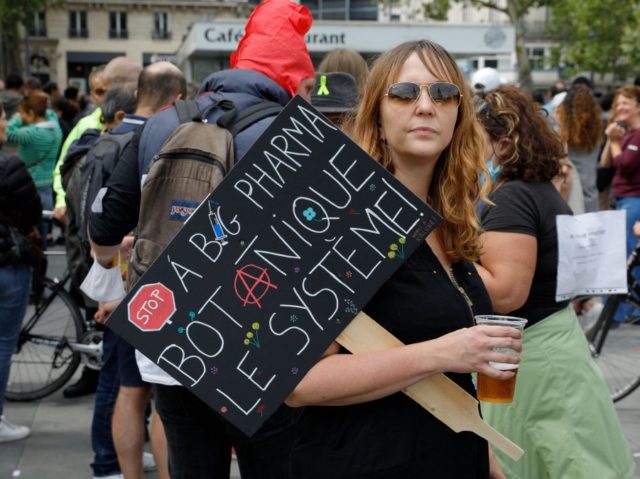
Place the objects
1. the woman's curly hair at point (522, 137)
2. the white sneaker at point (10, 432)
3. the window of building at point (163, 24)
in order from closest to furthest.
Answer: the woman's curly hair at point (522, 137) → the white sneaker at point (10, 432) → the window of building at point (163, 24)

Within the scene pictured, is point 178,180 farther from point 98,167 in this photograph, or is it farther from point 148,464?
point 148,464

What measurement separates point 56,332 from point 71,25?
74.1 meters

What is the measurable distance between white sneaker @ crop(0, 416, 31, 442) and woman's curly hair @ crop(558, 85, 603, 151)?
4.81m

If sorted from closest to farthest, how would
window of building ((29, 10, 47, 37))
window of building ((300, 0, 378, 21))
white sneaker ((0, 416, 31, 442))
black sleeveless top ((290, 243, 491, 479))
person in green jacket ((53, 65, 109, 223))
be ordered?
black sleeveless top ((290, 243, 491, 479)) → white sneaker ((0, 416, 31, 442)) → person in green jacket ((53, 65, 109, 223)) → window of building ((300, 0, 378, 21)) → window of building ((29, 10, 47, 37))

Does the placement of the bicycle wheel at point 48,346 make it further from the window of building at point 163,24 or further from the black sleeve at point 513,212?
the window of building at point 163,24

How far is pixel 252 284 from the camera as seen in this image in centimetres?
222

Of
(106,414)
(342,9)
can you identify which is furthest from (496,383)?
(342,9)

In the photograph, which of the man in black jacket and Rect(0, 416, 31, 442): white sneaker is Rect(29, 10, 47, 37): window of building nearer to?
Rect(0, 416, 31, 442): white sneaker

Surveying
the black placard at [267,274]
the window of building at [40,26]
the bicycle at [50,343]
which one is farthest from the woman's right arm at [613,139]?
the window of building at [40,26]

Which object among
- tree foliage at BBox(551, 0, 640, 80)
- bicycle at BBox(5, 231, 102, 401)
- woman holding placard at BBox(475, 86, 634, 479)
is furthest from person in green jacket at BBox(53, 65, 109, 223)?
tree foliage at BBox(551, 0, 640, 80)

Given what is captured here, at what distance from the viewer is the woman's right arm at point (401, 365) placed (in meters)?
2.17

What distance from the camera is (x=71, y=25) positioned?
253 ft

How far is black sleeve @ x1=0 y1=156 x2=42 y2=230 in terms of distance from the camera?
5348 mm

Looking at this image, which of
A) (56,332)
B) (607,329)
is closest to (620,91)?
(607,329)
